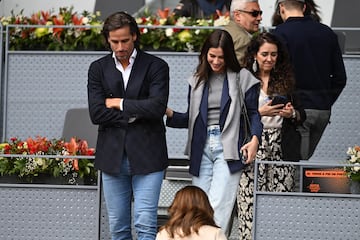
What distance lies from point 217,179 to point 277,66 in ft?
4.47

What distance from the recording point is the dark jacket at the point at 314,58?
32.4 ft

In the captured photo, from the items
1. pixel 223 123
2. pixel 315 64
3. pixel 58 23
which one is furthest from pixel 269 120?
pixel 58 23

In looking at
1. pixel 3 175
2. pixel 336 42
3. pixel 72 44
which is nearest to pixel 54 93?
pixel 72 44

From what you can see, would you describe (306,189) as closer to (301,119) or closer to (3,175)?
(301,119)

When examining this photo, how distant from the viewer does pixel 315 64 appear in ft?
32.6

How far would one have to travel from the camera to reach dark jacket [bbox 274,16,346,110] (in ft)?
32.4

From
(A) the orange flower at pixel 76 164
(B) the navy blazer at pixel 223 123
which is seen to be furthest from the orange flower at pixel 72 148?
(B) the navy blazer at pixel 223 123

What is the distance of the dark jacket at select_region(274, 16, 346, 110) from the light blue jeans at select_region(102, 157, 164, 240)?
6.95ft

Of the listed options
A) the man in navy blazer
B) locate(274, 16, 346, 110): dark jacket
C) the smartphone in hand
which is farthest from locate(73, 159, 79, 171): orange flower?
locate(274, 16, 346, 110): dark jacket

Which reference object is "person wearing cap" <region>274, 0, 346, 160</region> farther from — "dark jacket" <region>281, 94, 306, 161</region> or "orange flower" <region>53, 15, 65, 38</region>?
"orange flower" <region>53, 15, 65, 38</region>

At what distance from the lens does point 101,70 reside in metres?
8.38

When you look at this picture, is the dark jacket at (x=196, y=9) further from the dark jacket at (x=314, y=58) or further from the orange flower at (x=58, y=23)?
the dark jacket at (x=314, y=58)

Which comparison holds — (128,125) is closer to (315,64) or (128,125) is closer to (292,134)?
(292,134)

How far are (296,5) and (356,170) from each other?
1.72 meters
